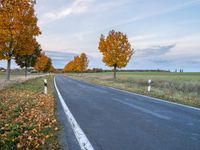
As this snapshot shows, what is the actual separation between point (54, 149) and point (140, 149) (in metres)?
1.79

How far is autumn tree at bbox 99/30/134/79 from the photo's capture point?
147 ft

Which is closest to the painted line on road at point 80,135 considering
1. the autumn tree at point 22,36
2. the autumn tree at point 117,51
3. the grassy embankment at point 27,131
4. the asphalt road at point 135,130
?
the asphalt road at point 135,130

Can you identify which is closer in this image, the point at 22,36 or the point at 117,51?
the point at 22,36

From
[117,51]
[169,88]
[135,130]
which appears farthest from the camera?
[117,51]

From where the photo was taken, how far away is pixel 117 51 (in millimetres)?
44875

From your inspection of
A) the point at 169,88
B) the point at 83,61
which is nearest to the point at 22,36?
the point at 169,88

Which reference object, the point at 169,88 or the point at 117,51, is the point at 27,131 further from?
the point at 117,51

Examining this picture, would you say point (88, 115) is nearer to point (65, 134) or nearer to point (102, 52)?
point (65, 134)

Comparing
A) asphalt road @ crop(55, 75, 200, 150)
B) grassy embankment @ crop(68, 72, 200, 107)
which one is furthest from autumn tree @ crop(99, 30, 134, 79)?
asphalt road @ crop(55, 75, 200, 150)

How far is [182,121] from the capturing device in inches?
347

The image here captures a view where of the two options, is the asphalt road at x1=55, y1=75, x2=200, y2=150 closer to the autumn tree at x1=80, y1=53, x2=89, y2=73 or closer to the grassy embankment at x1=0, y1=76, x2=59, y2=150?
the grassy embankment at x1=0, y1=76, x2=59, y2=150

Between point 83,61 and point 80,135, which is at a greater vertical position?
point 83,61

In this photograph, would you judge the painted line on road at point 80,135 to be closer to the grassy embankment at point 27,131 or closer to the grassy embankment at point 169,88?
the grassy embankment at point 27,131

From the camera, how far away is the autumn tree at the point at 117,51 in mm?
44781
